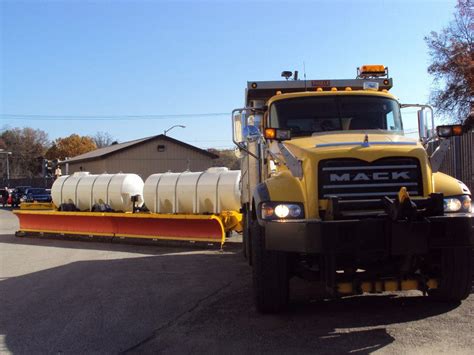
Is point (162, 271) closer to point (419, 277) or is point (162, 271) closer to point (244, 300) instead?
point (244, 300)

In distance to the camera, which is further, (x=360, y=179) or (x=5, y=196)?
(x=5, y=196)

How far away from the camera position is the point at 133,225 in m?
15.1

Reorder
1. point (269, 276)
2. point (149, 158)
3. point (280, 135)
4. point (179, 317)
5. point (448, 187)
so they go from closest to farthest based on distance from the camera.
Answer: point (448, 187)
point (269, 276)
point (280, 135)
point (179, 317)
point (149, 158)

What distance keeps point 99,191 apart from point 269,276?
39.4 ft

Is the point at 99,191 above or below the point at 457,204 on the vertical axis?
above

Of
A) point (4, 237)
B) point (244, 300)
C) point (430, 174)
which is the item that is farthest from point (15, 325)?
point (4, 237)

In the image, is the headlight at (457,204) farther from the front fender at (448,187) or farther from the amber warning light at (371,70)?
the amber warning light at (371,70)

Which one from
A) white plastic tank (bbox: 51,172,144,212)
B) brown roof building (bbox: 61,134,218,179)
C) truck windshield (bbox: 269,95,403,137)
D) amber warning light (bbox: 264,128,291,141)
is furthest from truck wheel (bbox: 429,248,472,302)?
brown roof building (bbox: 61,134,218,179)

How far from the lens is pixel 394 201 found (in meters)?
5.35

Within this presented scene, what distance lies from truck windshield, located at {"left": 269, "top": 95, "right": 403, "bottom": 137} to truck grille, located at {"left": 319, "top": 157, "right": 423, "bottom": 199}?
4.36ft

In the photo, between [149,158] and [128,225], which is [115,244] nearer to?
[128,225]

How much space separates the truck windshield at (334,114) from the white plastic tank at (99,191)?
10.3 meters

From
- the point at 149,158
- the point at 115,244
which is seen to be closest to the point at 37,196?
the point at 149,158

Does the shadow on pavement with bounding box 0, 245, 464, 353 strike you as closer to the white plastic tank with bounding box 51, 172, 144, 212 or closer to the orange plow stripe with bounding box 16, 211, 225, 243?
the orange plow stripe with bounding box 16, 211, 225, 243
